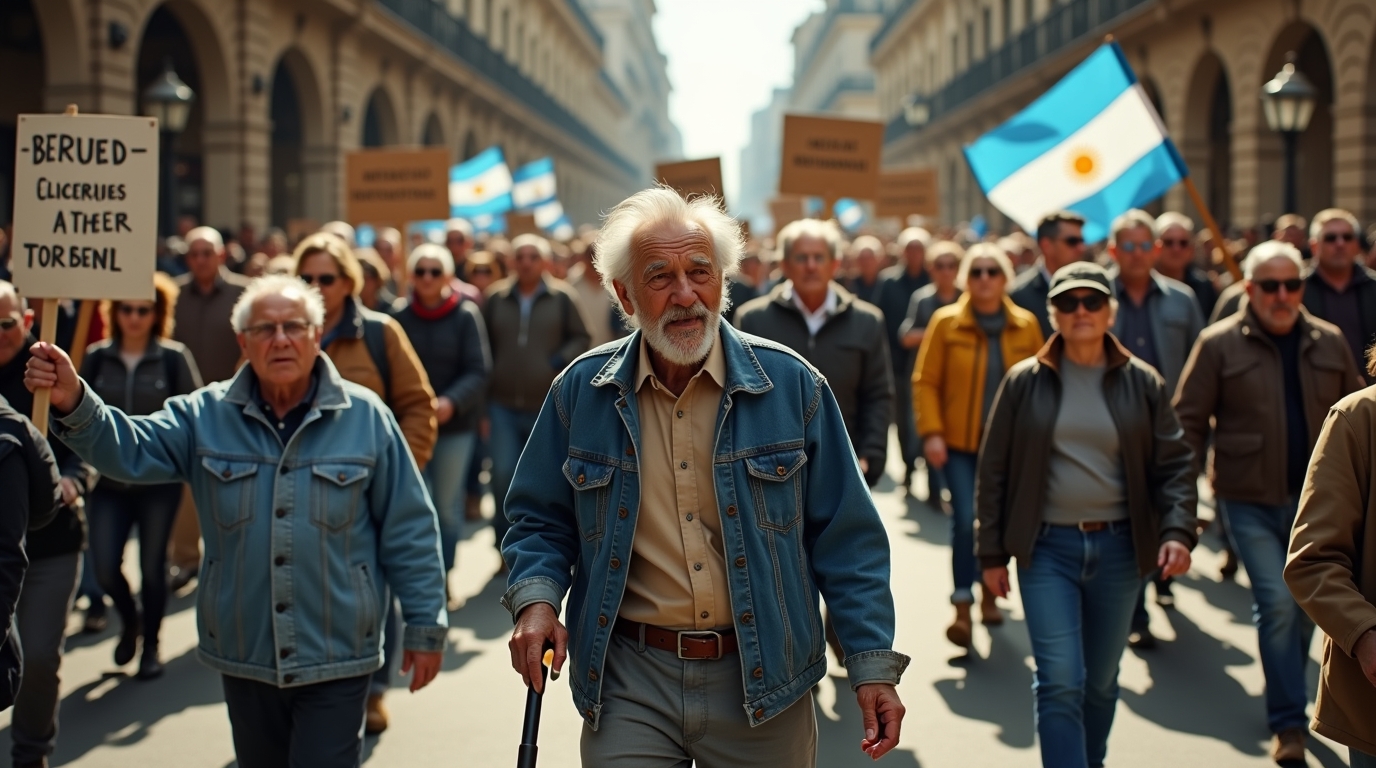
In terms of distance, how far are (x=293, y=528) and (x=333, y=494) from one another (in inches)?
5.5

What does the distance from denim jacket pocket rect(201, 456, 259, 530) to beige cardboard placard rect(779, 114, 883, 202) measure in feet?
25.3

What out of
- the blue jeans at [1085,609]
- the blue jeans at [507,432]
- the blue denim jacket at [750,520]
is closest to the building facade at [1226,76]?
the blue jeans at [507,432]

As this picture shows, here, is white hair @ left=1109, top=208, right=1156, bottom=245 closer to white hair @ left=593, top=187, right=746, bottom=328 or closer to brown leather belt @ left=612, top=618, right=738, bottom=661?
white hair @ left=593, top=187, right=746, bottom=328

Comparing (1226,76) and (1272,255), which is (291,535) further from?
(1226,76)

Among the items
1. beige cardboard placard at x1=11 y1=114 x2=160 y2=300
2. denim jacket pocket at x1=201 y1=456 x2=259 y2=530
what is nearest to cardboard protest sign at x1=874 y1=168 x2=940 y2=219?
beige cardboard placard at x1=11 y1=114 x2=160 y2=300

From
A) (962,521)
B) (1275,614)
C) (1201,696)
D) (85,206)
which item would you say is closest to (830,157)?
(962,521)

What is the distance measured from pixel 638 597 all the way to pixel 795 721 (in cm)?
45

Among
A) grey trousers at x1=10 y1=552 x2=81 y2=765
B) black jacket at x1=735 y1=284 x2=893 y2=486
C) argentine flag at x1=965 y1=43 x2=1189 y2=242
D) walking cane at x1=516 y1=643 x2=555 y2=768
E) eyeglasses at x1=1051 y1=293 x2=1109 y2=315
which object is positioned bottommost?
grey trousers at x1=10 y1=552 x2=81 y2=765

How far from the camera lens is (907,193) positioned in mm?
16719

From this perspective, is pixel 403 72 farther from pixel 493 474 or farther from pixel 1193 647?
pixel 1193 647

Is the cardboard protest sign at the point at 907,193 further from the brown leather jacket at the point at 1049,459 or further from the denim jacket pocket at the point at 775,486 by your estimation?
the denim jacket pocket at the point at 775,486

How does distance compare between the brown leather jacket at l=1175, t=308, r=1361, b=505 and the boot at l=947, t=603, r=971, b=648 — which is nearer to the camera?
the brown leather jacket at l=1175, t=308, r=1361, b=505

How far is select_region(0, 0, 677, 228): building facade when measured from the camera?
639 inches

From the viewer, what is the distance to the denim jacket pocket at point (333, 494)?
4.02 metres
